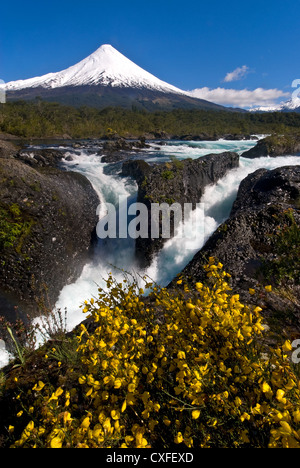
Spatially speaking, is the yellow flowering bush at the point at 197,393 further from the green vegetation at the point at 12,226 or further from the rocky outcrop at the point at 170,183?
the rocky outcrop at the point at 170,183

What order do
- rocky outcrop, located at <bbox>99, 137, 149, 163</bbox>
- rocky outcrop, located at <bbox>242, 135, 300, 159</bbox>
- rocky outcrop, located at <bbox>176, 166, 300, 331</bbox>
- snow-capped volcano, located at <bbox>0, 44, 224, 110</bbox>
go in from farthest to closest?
snow-capped volcano, located at <bbox>0, 44, 224, 110</bbox> → rocky outcrop, located at <bbox>242, 135, 300, 159</bbox> → rocky outcrop, located at <bbox>99, 137, 149, 163</bbox> → rocky outcrop, located at <bbox>176, 166, 300, 331</bbox>

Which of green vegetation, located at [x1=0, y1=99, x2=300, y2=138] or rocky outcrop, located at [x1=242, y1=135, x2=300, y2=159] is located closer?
rocky outcrop, located at [x1=242, y1=135, x2=300, y2=159]

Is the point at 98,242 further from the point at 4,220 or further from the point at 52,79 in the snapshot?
the point at 52,79

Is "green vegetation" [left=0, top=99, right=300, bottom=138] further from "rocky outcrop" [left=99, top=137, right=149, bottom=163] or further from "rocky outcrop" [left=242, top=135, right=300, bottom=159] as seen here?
"rocky outcrop" [left=242, top=135, right=300, bottom=159]

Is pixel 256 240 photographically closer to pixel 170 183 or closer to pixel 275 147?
pixel 170 183

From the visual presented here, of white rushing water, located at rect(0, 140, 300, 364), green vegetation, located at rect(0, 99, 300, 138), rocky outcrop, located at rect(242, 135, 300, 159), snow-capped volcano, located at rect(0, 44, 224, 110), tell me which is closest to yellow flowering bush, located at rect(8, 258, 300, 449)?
white rushing water, located at rect(0, 140, 300, 364)
